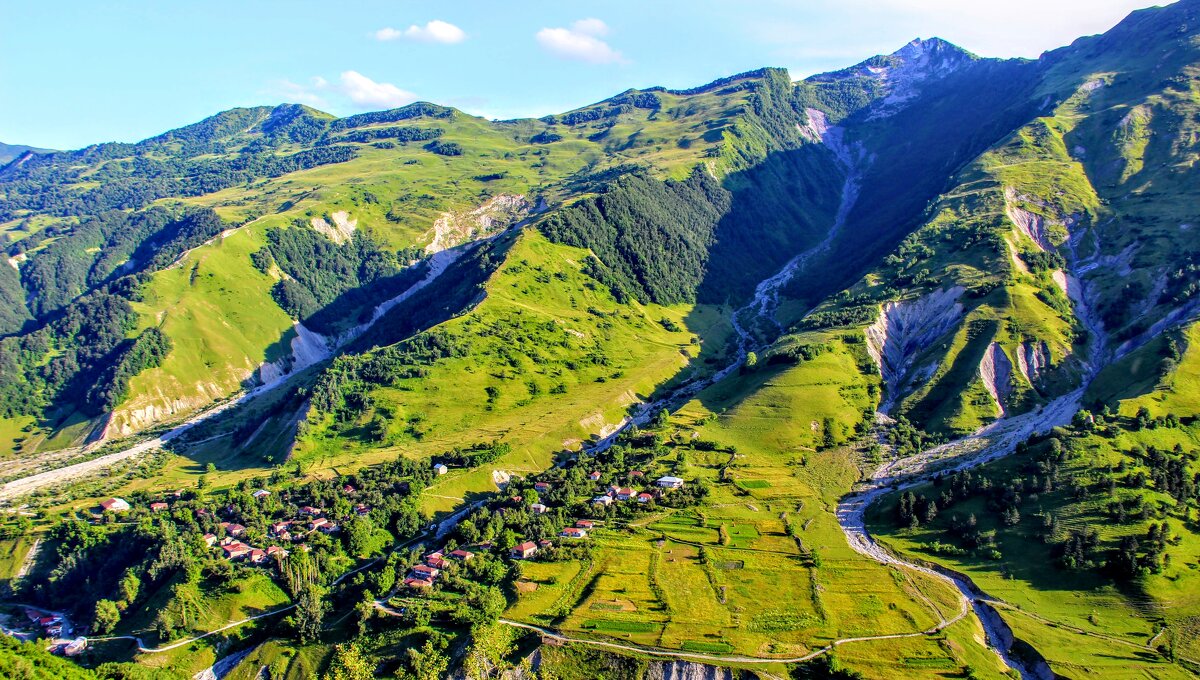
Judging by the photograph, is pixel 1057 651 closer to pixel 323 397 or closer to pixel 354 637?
pixel 354 637

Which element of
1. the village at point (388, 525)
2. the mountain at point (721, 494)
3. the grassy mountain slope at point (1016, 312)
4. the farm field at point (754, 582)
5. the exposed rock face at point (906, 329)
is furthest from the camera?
the exposed rock face at point (906, 329)

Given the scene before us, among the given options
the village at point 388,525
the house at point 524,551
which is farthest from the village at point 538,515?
the village at point 388,525

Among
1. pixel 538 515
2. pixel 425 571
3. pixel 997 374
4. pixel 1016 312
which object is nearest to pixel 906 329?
pixel 1016 312

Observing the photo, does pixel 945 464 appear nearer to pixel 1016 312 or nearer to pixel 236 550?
pixel 1016 312

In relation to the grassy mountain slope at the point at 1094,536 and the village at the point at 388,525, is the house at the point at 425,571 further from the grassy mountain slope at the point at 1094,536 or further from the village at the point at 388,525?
the grassy mountain slope at the point at 1094,536

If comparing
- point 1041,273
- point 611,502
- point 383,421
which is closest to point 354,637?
point 611,502
